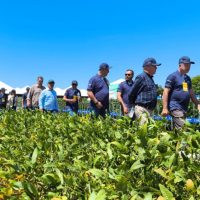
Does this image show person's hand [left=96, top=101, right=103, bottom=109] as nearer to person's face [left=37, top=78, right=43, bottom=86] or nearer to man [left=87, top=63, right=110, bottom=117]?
man [left=87, top=63, right=110, bottom=117]

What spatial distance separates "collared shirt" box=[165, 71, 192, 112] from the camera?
8039mm

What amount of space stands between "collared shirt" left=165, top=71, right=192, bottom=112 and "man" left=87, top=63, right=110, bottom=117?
1.74 metres

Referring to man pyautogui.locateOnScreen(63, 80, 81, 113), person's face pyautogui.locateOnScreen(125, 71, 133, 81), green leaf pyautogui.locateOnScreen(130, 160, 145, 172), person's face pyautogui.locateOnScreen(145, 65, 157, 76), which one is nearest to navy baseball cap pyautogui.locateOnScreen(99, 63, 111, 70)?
person's face pyautogui.locateOnScreen(125, 71, 133, 81)

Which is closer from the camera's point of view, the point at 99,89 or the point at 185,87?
the point at 185,87

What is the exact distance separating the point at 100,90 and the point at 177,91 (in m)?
1.98

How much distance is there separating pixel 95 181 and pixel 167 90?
18.2 ft

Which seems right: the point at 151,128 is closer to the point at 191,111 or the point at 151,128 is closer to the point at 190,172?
the point at 190,172

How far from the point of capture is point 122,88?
10.3m

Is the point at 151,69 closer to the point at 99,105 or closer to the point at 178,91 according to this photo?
the point at 178,91

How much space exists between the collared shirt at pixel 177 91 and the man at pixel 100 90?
1735mm

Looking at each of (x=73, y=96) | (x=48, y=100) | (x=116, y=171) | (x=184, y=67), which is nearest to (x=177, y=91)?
(x=184, y=67)

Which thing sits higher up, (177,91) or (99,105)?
(177,91)

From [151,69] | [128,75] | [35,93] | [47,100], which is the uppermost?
[128,75]

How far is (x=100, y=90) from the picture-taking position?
9609 mm
